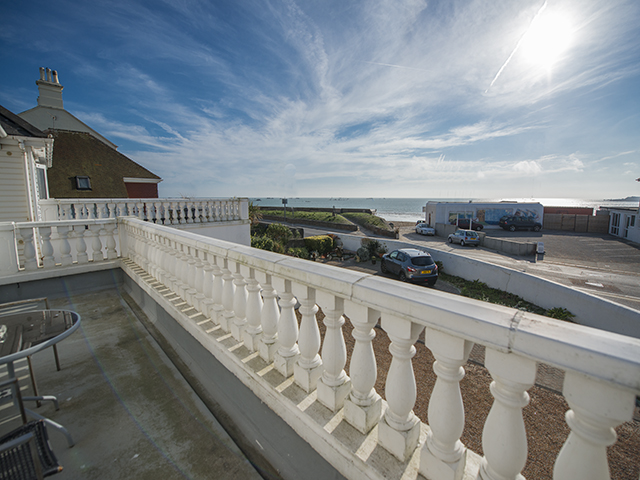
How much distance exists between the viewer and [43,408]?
273 centimetres

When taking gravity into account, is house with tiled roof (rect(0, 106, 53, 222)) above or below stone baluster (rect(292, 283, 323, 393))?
above

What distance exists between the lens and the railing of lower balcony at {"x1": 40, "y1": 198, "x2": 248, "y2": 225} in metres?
10.7

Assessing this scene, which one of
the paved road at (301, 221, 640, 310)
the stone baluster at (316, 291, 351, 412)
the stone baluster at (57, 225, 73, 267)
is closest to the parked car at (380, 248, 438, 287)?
the paved road at (301, 221, 640, 310)

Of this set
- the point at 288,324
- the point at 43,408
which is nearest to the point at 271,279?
the point at 288,324

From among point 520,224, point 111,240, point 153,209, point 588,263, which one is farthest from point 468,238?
point 111,240

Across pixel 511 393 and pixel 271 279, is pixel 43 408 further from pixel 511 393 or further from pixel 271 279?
pixel 511 393

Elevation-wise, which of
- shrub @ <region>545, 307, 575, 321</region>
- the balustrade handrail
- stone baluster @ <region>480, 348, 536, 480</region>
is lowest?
shrub @ <region>545, 307, 575, 321</region>

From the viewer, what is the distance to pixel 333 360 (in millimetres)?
1878

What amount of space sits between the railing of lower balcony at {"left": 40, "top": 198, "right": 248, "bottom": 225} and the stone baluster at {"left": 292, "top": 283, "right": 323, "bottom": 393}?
11.8 meters

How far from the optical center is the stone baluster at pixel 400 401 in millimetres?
1493

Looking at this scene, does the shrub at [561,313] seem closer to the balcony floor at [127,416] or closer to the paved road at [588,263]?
the paved road at [588,263]

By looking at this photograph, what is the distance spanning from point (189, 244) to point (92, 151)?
75.4 feet

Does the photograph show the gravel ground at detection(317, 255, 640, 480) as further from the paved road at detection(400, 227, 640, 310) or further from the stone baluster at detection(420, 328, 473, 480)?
the paved road at detection(400, 227, 640, 310)

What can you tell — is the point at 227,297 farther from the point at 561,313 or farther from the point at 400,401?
the point at 561,313
